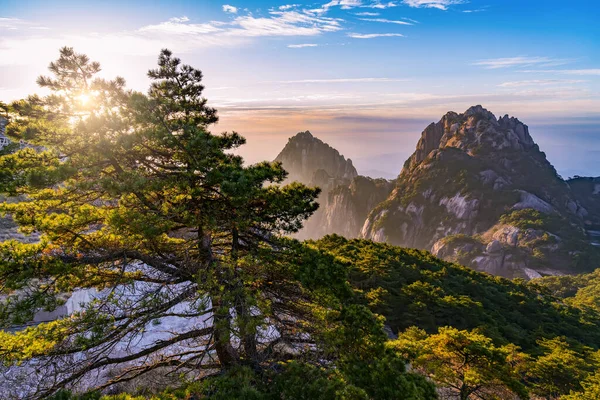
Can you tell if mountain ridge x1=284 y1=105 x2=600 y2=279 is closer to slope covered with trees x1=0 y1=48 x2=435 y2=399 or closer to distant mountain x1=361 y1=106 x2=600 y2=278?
distant mountain x1=361 y1=106 x2=600 y2=278

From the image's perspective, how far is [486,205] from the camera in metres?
103

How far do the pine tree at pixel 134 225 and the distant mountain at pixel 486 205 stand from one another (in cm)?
8947

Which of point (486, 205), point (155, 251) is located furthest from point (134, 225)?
point (486, 205)

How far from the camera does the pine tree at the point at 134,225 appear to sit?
21.8ft

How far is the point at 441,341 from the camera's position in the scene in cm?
1087

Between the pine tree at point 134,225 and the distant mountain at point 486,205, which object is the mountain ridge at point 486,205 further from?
the pine tree at point 134,225

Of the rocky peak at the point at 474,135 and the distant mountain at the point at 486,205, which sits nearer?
the distant mountain at the point at 486,205

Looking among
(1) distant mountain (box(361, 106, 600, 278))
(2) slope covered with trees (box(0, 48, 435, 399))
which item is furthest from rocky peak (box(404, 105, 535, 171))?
(2) slope covered with trees (box(0, 48, 435, 399))

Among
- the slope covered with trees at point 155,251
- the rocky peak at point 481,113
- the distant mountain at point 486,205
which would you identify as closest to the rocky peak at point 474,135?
the rocky peak at point 481,113

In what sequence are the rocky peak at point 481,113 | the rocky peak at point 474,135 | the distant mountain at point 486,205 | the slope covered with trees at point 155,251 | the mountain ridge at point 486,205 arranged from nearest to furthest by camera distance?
the slope covered with trees at point 155,251 → the distant mountain at point 486,205 → the mountain ridge at point 486,205 → the rocky peak at point 474,135 → the rocky peak at point 481,113

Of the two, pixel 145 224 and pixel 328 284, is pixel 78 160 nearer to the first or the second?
pixel 145 224

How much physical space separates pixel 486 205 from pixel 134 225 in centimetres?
11739

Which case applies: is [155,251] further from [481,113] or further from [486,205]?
[481,113]

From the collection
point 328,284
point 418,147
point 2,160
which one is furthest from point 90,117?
point 418,147
